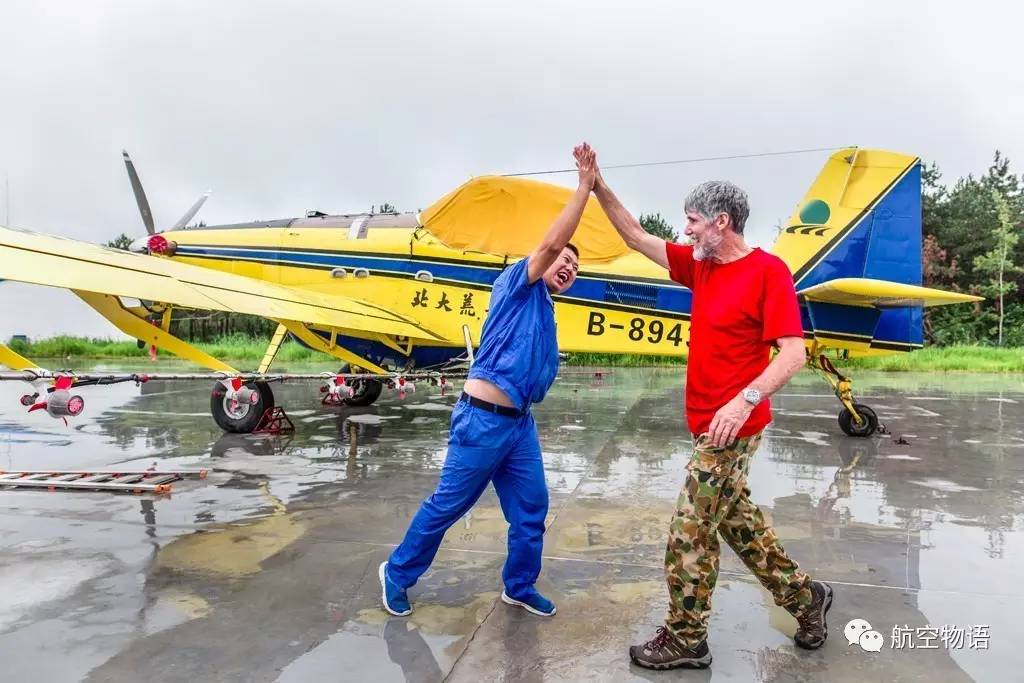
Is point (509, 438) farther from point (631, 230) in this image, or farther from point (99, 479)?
point (99, 479)

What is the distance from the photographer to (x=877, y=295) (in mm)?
7332

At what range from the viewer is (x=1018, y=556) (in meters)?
3.98

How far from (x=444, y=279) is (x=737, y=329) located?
24.6 feet

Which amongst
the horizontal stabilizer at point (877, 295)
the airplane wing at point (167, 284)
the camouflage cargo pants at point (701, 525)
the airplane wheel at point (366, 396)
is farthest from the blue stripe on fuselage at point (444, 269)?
the camouflage cargo pants at point (701, 525)

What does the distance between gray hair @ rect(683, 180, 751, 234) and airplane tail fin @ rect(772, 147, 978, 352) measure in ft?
19.9

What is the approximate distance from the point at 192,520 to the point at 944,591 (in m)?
4.62

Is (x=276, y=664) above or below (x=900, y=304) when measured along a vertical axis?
below

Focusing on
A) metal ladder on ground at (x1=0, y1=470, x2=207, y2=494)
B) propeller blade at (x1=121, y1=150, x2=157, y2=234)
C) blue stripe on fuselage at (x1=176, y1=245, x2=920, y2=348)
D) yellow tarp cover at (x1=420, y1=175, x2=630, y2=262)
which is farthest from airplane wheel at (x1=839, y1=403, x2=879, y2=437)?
propeller blade at (x1=121, y1=150, x2=157, y2=234)

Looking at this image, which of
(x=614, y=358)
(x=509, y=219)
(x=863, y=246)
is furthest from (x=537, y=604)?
(x=614, y=358)

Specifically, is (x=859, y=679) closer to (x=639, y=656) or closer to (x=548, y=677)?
(x=639, y=656)

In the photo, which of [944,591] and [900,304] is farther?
[900,304]

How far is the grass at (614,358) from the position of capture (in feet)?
70.5

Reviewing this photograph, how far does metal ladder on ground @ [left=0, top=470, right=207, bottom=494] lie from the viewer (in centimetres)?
525

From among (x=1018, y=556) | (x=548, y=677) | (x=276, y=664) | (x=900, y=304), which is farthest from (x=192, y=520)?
(x=900, y=304)
